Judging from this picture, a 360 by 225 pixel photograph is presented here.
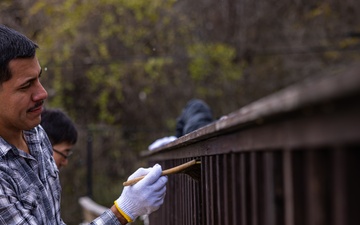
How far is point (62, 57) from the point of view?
16516 mm

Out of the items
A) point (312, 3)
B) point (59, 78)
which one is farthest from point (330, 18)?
point (59, 78)

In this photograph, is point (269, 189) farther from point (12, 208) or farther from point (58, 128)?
point (58, 128)

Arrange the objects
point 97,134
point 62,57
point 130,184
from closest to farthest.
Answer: point 130,184 → point 97,134 → point 62,57

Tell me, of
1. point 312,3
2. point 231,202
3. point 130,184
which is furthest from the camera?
point 312,3

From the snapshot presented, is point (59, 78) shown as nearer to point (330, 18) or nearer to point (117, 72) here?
point (117, 72)

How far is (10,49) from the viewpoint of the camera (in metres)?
A: 3.88

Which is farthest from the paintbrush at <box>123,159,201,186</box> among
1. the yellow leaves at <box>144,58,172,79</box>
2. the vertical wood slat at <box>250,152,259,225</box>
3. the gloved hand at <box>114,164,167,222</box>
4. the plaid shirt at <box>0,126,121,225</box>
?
the yellow leaves at <box>144,58,172,79</box>

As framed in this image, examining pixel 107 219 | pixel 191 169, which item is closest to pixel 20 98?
pixel 107 219

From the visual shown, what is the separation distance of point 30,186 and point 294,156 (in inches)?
89.7

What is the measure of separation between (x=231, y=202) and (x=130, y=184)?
1.27 meters

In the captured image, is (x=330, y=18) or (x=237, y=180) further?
(x=330, y=18)

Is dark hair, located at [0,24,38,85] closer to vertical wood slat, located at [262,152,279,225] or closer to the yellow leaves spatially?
vertical wood slat, located at [262,152,279,225]

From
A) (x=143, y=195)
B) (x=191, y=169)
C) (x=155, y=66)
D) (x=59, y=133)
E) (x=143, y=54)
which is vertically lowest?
(x=143, y=195)

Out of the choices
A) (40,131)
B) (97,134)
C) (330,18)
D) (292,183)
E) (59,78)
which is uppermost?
(330,18)
